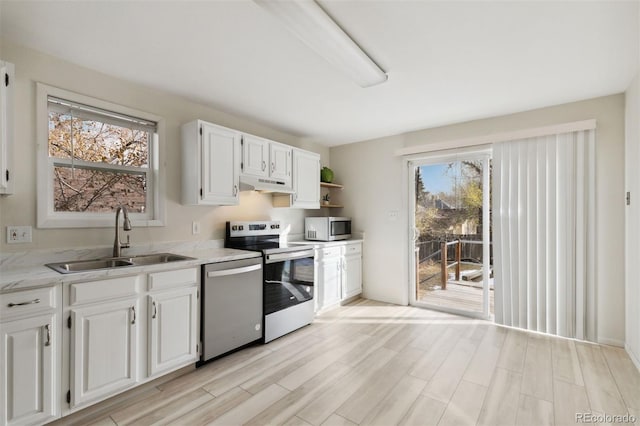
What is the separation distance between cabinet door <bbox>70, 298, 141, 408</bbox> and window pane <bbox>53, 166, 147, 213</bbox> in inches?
38.2

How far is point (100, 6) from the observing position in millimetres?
1624

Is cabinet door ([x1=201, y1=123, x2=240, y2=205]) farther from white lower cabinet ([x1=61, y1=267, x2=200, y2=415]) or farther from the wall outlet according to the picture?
the wall outlet

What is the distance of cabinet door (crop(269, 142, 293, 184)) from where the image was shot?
343 cm

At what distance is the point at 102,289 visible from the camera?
1.86 meters

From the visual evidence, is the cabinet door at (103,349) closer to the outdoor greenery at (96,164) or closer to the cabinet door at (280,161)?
the outdoor greenery at (96,164)

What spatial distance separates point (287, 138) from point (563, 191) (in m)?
3.25

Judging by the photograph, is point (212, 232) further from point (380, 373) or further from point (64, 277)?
point (380, 373)

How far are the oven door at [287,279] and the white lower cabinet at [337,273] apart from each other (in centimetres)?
30

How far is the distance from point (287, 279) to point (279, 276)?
0.43 ft

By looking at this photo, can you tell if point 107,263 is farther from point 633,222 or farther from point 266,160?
point 633,222

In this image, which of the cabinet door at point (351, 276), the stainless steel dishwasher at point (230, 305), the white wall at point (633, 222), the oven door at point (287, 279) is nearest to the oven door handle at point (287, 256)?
the oven door at point (287, 279)

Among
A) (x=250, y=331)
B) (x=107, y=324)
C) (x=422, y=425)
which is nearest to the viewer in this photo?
(x=422, y=425)

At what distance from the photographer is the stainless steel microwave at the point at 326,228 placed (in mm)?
4062

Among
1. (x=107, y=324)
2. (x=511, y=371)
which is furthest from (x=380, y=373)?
(x=107, y=324)
